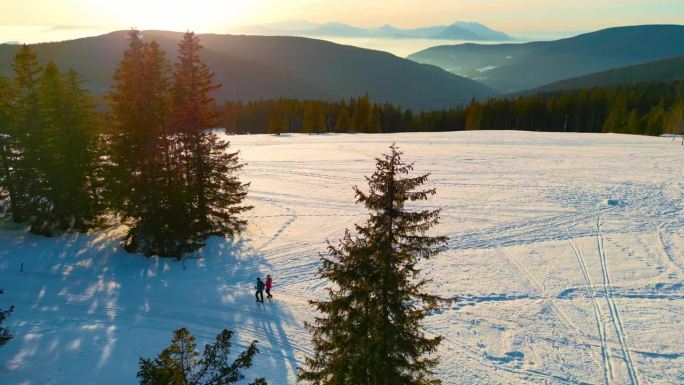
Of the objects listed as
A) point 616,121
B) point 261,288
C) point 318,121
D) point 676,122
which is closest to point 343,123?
point 318,121

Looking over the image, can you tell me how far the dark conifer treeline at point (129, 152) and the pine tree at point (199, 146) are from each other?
0.06 metres

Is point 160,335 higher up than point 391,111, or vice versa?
point 391,111

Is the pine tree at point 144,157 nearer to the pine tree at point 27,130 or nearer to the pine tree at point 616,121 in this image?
the pine tree at point 27,130

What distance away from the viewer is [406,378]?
29.2 ft

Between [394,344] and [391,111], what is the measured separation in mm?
112589

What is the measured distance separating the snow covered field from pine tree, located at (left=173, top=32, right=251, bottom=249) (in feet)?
5.88

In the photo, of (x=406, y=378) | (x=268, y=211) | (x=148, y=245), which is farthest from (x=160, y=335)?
(x=268, y=211)

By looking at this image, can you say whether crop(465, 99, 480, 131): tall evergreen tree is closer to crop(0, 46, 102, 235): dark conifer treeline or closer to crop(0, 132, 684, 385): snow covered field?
crop(0, 132, 684, 385): snow covered field

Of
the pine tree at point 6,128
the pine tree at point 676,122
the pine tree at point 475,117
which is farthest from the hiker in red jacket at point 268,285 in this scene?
the pine tree at point 475,117

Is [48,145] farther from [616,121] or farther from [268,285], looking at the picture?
[616,121]

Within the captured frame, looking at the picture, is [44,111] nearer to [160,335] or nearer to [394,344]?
[160,335]

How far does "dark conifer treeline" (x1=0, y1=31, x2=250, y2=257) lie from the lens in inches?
907

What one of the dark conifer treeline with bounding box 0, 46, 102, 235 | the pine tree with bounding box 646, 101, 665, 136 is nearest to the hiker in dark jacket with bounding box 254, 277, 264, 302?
the dark conifer treeline with bounding box 0, 46, 102, 235

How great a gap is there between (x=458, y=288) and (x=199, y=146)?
54.1 ft
